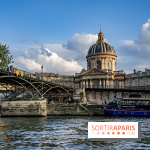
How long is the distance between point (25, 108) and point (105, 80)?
132ft

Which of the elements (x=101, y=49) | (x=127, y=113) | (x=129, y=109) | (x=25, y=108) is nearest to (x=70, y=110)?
(x=25, y=108)

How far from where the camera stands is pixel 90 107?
58.6m

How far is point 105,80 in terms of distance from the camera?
88688 mm

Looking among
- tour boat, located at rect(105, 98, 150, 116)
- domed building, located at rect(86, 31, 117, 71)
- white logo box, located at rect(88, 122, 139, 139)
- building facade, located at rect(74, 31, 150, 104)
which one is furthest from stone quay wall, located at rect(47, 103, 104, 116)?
domed building, located at rect(86, 31, 117, 71)

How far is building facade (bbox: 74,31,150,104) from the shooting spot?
244 ft

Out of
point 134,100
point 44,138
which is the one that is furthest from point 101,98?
point 44,138

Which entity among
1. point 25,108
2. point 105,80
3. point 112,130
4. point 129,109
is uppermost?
point 105,80

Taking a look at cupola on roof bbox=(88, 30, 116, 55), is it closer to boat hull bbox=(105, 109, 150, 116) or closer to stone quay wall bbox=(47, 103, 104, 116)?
stone quay wall bbox=(47, 103, 104, 116)

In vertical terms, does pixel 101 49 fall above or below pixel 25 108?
above

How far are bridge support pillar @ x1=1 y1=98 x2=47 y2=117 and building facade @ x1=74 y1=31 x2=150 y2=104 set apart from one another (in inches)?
651

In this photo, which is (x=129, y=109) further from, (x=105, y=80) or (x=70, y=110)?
(x=105, y=80)

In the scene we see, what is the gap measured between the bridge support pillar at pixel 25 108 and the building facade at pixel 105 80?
54.3ft

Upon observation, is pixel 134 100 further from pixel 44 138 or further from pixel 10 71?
pixel 44 138

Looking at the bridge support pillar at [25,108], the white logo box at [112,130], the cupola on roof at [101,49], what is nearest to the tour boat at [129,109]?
the bridge support pillar at [25,108]
